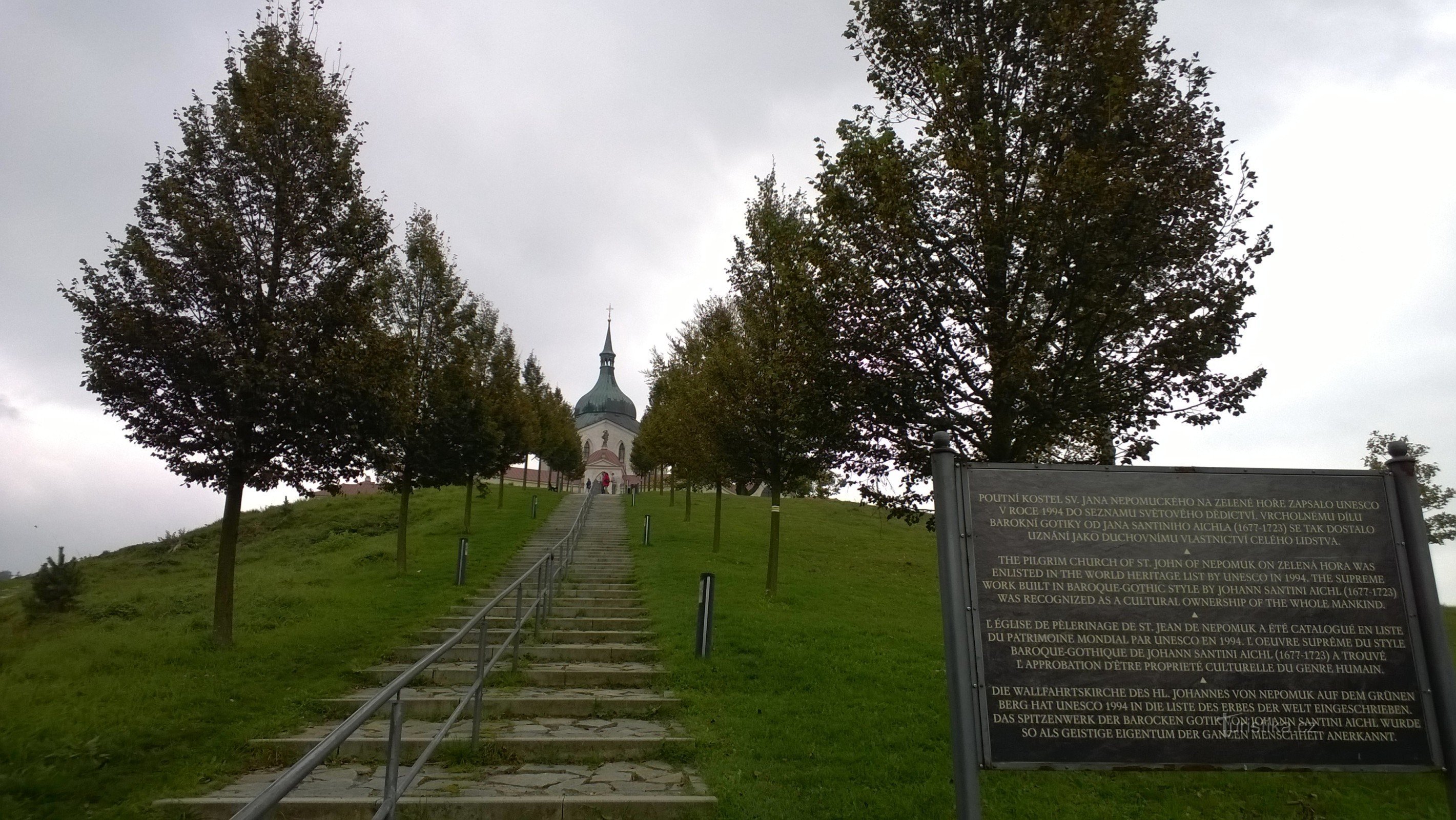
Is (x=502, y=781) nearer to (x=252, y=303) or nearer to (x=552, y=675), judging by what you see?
(x=552, y=675)

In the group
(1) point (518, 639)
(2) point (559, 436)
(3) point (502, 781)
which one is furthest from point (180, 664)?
(2) point (559, 436)

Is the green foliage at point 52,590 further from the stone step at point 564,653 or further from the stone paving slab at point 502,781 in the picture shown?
the stone paving slab at point 502,781

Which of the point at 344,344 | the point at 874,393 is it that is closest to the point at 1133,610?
the point at 874,393

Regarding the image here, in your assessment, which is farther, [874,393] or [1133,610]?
[874,393]

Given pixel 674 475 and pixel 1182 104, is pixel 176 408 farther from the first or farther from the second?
pixel 674 475

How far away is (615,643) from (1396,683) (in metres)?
8.62

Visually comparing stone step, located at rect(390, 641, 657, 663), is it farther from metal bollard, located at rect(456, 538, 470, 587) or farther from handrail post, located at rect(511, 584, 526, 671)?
metal bollard, located at rect(456, 538, 470, 587)

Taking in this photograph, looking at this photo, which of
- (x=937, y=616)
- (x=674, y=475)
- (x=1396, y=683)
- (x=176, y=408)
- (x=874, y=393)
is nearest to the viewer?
(x=1396, y=683)

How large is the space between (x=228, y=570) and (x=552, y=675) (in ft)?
16.2

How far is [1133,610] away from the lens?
400cm

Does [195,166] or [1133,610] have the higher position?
[195,166]

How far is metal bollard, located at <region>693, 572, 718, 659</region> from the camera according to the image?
381 inches

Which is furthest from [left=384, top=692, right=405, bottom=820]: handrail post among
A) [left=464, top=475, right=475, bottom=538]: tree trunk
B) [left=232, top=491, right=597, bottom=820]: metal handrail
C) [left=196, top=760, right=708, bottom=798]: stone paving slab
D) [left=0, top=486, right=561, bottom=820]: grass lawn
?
[left=464, top=475, right=475, bottom=538]: tree trunk

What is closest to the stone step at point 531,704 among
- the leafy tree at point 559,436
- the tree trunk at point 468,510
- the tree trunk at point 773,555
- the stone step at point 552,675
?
the stone step at point 552,675
